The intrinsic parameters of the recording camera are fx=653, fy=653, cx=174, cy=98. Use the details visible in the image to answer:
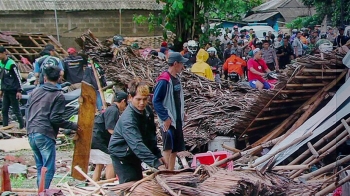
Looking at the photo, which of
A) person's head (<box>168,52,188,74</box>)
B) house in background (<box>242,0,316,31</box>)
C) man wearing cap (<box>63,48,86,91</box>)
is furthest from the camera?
house in background (<box>242,0,316,31</box>)

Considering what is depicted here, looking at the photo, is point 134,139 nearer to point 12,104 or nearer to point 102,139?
point 102,139

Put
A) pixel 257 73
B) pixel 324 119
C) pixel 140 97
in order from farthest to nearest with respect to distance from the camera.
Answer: pixel 257 73 < pixel 324 119 < pixel 140 97

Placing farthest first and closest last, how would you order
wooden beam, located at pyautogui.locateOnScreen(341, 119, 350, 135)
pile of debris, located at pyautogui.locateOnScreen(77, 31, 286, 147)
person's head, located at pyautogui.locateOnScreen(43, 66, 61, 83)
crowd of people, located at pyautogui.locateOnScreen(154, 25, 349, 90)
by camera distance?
1. crowd of people, located at pyautogui.locateOnScreen(154, 25, 349, 90)
2. pile of debris, located at pyautogui.locateOnScreen(77, 31, 286, 147)
3. person's head, located at pyautogui.locateOnScreen(43, 66, 61, 83)
4. wooden beam, located at pyautogui.locateOnScreen(341, 119, 350, 135)

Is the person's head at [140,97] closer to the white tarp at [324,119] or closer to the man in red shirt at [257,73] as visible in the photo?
the white tarp at [324,119]

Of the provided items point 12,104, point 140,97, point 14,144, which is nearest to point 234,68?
point 12,104

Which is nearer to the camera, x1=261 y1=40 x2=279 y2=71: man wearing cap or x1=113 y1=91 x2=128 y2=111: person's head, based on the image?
x1=113 y1=91 x2=128 y2=111: person's head

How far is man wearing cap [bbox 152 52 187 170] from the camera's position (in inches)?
327

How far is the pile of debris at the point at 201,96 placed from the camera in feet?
34.0

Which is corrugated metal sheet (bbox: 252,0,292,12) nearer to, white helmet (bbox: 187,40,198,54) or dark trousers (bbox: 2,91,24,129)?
white helmet (bbox: 187,40,198,54)

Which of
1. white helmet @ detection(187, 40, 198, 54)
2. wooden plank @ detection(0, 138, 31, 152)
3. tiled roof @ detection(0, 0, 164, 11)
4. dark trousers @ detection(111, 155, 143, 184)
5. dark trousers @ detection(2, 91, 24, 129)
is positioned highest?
tiled roof @ detection(0, 0, 164, 11)

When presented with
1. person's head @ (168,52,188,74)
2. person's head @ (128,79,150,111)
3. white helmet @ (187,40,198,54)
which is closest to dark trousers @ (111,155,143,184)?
person's head @ (128,79,150,111)

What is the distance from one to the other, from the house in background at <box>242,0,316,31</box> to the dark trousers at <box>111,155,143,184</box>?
27.3 m

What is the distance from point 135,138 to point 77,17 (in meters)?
21.2

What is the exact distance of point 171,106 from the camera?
843 centimetres
